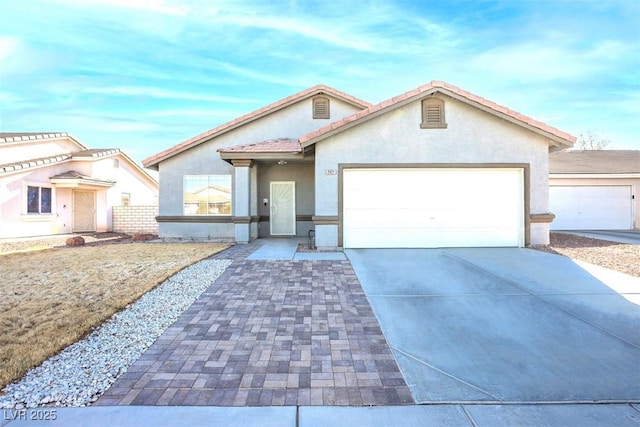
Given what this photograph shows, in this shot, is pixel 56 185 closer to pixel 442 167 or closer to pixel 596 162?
pixel 442 167

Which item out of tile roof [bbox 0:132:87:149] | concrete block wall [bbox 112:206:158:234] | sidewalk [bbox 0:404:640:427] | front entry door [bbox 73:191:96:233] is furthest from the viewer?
front entry door [bbox 73:191:96:233]

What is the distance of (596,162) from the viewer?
17.3 metres

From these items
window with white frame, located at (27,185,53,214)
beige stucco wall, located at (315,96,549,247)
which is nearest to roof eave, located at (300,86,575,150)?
beige stucco wall, located at (315,96,549,247)

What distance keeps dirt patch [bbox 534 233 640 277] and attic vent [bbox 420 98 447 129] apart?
4.83 m

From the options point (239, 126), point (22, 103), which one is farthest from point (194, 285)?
point (22, 103)

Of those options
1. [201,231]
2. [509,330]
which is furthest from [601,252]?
[201,231]

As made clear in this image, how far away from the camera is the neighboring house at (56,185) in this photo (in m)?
15.0

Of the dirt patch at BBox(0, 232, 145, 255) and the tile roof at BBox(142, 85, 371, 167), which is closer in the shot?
the dirt patch at BBox(0, 232, 145, 255)

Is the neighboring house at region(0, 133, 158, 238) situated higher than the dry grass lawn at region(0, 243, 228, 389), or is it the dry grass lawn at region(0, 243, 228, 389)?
the neighboring house at region(0, 133, 158, 238)

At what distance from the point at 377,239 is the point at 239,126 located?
25.8 ft

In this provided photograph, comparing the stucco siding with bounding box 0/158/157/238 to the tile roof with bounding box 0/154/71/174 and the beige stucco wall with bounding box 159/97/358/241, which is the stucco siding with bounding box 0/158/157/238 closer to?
the tile roof with bounding box 0/154/71/174

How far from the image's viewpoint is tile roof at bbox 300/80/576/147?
373 inches

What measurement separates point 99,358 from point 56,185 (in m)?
17.8

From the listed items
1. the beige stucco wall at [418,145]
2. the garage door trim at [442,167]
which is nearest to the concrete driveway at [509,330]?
the garage door trim at [442,167]
